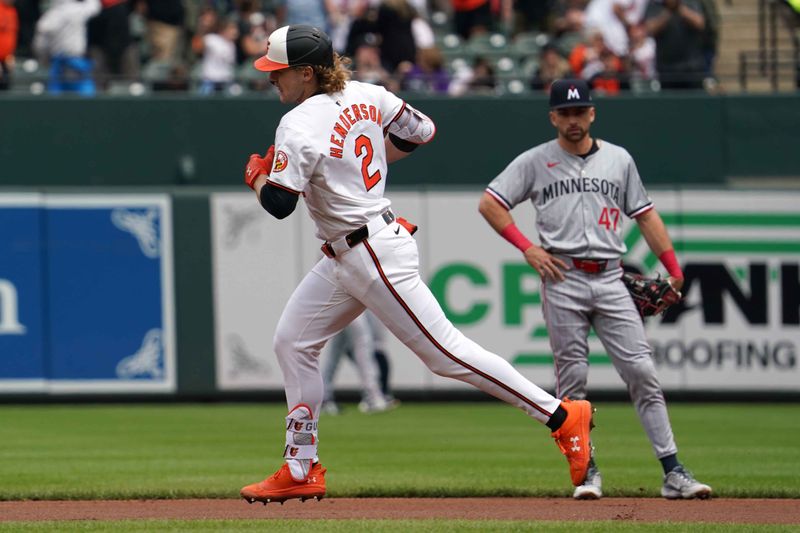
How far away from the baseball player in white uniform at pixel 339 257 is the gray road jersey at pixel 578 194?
1064 mm

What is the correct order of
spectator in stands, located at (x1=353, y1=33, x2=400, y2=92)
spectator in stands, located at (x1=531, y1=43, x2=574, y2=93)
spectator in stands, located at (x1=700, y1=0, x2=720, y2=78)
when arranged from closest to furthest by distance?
spectator in stands, located at (x1=353, y1=33, x2=400, y2=92) < spectator in stands, located at (x1=531, y1=43, x2=574, y2=93) < spectator in stands, located at (x1=700, y1=0, x2=720, y2=78)

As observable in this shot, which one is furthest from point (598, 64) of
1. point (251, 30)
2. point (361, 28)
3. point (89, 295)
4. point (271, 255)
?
point (89, 295)

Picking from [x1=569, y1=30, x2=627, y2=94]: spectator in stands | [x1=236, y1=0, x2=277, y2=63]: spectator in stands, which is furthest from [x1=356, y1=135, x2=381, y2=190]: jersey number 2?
[x1=236, y1=0, x2=277, y2=63]: spectator in stands

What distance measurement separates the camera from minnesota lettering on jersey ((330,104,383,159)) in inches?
252

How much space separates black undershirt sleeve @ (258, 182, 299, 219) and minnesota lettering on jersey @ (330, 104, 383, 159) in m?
0.32

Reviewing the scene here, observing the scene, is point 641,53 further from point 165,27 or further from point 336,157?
point 336,157

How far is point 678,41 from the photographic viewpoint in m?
15.0

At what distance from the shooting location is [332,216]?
21.2 ft

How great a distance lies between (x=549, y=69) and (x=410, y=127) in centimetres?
815

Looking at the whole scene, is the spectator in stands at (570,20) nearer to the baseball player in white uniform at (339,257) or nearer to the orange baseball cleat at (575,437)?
the baseball player in white uniform at (339,257)

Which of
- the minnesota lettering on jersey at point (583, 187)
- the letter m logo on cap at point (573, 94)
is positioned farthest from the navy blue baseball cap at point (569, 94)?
the minnesota lettering on jersey at point (583, 187)

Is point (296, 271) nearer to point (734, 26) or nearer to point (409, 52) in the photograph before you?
point (409, 52)

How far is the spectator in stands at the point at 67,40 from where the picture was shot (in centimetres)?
1498

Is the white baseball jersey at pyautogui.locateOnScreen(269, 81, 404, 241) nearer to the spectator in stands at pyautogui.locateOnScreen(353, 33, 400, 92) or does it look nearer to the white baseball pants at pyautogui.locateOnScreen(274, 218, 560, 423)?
the white baseball pants at pyautogui.locateOnScreen(274, 218, 560, 423)
